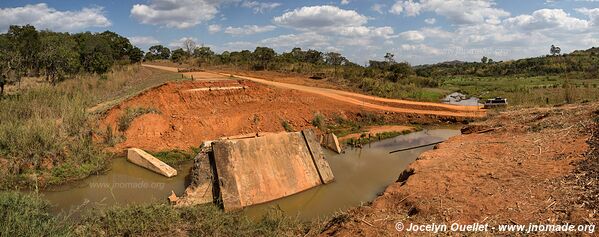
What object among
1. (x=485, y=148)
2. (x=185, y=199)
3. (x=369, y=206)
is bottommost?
(x=185, y=199)

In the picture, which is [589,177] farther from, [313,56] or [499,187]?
[313,56]

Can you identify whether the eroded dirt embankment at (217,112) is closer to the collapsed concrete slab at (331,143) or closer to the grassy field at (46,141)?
the grassy field at (46,141)

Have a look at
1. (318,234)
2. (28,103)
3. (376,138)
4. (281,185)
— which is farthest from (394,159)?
(28,103)

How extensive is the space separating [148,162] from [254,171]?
184 inches

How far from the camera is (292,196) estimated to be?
Result: 10375 millimetres

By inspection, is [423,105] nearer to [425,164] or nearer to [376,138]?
[376,138]

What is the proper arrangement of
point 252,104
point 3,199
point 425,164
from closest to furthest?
1. point 3,199
2. point 425,164
3. point 252,104

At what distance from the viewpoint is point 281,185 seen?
1033 cm

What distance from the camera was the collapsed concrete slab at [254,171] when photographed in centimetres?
956

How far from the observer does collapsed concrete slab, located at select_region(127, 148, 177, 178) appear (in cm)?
1242

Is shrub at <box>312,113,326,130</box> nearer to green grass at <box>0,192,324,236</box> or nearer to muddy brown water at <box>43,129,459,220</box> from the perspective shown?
muddy brown water at <box>43,129,459,220</box>

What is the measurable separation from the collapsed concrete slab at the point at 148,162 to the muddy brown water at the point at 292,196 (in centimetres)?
16

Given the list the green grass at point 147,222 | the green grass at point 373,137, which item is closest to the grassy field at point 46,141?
the green grass at point 147,222

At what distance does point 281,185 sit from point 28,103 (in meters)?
11.2
